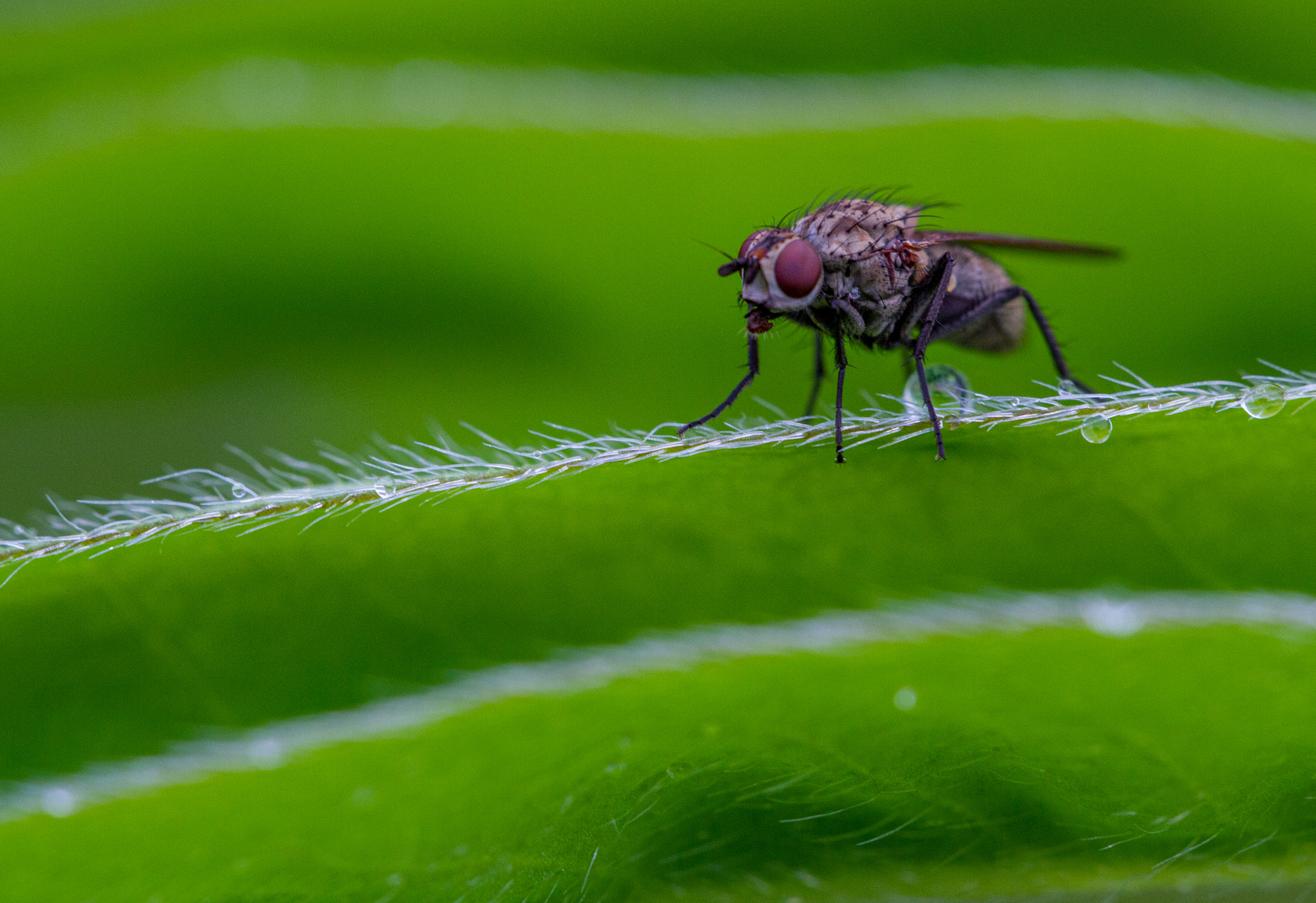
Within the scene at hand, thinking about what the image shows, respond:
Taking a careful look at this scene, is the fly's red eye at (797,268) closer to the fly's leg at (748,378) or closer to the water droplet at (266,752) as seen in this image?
the fly's leg at (748,378)

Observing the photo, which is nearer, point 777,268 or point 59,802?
point 59,802

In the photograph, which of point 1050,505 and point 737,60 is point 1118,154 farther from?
point 1050,505

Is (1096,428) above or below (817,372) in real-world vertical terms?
above

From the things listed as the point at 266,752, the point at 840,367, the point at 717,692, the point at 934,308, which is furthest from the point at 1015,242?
the point at 266,752

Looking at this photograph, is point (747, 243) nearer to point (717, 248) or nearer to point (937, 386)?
point (717, 248)

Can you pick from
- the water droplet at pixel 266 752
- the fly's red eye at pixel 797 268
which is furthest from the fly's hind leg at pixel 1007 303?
the water droplet at pixel 266 752

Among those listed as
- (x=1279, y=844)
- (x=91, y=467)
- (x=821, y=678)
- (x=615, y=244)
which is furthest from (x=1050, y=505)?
(x=91, y=467)
